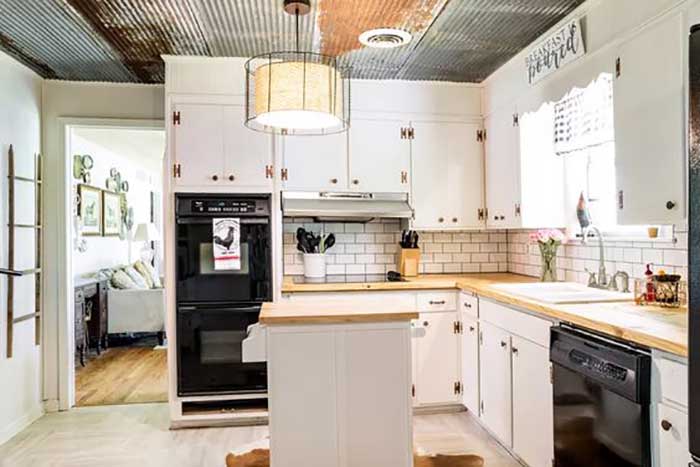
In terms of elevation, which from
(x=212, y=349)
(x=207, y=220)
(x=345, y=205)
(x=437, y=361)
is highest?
(x=345, y=205)

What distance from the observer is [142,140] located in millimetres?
5777

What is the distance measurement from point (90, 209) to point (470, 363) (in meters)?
4.72

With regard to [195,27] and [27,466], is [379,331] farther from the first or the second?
[27,466]

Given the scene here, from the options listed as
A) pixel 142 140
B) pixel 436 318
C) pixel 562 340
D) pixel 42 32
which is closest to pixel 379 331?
pixel 562 340

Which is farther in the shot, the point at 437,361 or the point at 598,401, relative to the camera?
the point at 437,361

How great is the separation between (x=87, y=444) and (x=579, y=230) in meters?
3.32

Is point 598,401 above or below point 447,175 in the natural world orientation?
below

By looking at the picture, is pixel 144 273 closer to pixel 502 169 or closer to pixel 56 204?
pixel 56 204

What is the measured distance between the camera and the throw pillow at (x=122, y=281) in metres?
5.81

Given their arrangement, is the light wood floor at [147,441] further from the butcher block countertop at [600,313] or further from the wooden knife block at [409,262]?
the wooden knife block at [409,262]

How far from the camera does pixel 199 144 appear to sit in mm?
3504

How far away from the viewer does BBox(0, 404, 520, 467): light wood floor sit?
2.98 meters

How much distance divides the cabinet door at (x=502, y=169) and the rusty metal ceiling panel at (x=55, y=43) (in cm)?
260

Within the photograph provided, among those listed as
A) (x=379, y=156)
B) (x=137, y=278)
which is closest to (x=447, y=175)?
(x=379, y=156)
